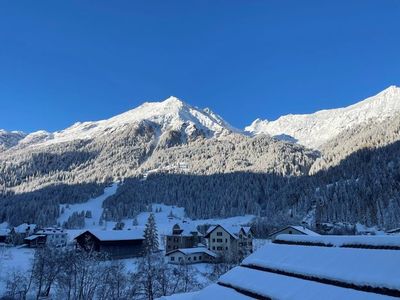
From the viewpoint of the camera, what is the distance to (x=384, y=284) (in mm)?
11594

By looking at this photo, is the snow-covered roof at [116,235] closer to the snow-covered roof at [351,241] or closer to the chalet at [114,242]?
the chalet at [114,242]

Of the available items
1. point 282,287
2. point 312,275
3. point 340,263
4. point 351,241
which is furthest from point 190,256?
point 340,263

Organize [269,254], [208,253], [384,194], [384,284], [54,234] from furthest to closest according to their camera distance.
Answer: [384,194] < [54,234] < [208,253] < [269,254] < [384,284]

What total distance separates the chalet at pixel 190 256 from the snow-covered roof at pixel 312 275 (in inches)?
2821

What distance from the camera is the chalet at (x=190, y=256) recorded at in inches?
3525

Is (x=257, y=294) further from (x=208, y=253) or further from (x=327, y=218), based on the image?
(x=327, y=218)

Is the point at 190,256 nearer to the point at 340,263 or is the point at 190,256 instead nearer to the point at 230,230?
the point at 230,230

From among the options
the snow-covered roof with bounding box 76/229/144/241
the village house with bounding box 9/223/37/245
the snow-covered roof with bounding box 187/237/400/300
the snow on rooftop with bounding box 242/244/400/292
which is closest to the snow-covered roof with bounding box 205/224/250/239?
the snow-covered roof with bounding box 76/229/144/241

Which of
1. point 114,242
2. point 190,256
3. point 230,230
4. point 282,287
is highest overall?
point 230,230

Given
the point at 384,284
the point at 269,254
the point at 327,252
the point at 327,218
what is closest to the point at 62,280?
the point at 269,254

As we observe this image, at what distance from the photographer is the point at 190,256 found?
90812 millimetres

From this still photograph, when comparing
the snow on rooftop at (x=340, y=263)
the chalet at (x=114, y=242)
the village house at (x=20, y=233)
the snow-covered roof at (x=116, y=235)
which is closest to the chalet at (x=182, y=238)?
the snow-covered roof at (x=116, y=235)

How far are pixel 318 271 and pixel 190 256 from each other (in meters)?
79.6

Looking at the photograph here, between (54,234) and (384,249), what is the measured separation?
140 m
